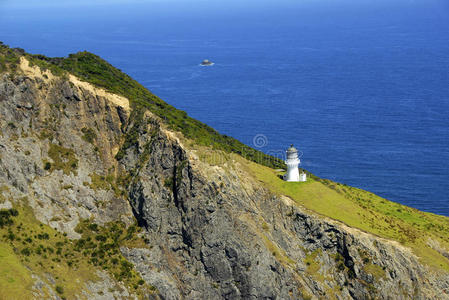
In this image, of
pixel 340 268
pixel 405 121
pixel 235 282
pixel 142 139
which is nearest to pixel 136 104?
pixel 142 139

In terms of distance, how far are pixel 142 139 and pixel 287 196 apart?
20367mm

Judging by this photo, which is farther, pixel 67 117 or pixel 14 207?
pixel 67 117

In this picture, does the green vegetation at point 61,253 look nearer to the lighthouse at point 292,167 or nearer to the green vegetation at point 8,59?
the green vegetation at point 8,59

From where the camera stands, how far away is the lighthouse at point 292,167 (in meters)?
68.3

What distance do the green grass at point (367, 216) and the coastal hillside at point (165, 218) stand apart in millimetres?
196

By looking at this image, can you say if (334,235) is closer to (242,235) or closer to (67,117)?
(242,235)

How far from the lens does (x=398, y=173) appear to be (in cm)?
12119

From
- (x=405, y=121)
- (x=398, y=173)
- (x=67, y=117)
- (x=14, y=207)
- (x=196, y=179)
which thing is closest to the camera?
(x=14, y=207)

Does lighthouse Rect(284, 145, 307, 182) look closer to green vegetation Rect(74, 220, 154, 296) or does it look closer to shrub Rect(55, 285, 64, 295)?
green vegetation Rect(74, 220, 154, 296)

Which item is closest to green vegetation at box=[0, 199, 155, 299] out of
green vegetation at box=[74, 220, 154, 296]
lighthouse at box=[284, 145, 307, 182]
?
green vegetation at box=[74, 220, 154, 296]

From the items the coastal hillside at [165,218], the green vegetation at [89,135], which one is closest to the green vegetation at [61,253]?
the coastal hillside at [165,218]

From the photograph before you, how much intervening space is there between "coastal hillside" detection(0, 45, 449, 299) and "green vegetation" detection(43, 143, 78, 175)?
4.9 inches

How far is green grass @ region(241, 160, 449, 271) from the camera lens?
62.9 metres

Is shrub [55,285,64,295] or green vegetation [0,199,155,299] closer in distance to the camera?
shrub [55,285,64,295]
